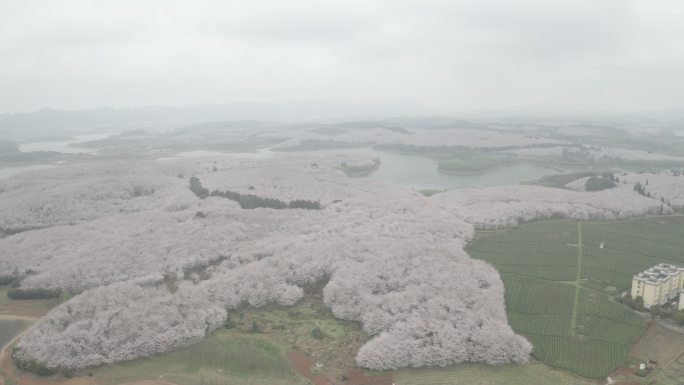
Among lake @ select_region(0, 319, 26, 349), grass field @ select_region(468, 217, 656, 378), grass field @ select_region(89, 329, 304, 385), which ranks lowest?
lake @ select_region(0, 319, 26, 349)

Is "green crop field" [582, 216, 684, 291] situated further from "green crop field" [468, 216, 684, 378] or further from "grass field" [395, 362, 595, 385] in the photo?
"grass field" [395, 362, 595, 385]

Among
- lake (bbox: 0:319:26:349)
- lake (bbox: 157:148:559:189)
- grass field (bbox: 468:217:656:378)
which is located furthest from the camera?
lake (bbox: 157:148:559:189)

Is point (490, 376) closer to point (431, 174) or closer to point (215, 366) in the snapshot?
point (215, 366)

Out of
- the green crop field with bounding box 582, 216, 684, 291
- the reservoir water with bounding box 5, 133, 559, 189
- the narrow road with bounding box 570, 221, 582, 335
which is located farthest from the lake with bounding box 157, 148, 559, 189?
the narrow road with bounding box 570, 221, 582, 335

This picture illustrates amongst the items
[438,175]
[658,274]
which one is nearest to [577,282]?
[658,274]

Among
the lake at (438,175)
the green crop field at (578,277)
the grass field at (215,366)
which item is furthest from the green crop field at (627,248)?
the lake at (438,175)

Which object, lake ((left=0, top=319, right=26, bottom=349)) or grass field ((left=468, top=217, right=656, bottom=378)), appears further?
lake ((left=0, top=319, right=26, bottom=349))
